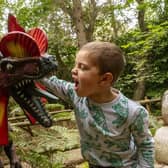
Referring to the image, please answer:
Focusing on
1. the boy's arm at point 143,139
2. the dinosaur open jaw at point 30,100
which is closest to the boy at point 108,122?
the boy's arm at point 143,139

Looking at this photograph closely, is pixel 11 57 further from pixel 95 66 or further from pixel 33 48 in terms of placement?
pixel 95 66

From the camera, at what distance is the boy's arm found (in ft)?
4.78

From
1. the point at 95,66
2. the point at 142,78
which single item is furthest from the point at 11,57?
the point at 142,78

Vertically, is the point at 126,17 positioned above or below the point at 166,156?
above

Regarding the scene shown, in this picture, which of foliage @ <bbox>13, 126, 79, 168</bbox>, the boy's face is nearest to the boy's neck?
the boy's face

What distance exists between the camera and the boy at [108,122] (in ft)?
4.59

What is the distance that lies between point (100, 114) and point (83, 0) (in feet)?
42.8

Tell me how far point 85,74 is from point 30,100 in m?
0.22

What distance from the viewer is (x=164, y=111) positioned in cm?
487

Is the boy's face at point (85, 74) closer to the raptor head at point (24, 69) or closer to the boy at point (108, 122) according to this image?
the boy at point (108, 122)

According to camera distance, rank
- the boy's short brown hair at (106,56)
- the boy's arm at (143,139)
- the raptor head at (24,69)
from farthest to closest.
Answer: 1. the boy's arm at (143,139)
2. the boy's short brown hair at (106,56)
3. the raptor head at (24,69)

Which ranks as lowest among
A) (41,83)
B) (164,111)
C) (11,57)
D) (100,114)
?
(164,111)

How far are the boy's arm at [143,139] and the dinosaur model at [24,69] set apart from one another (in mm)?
360

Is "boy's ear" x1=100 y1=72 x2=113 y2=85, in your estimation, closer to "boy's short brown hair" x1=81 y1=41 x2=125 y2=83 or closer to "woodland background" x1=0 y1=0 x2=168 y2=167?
"boy's short brown hair" x1=81 y1=41 x2=125 y2=83
